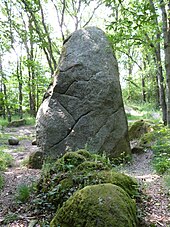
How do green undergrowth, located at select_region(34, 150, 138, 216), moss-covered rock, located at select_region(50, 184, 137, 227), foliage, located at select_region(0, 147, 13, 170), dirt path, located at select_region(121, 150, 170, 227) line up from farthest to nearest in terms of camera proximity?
foliage, located at select_region(0, 147, 13, 170) → green undergrowth, located at select_region(34, 150, 138, 216) → dirt path, located at select_region(121, 150, 170, 227) → moss-covered rock, located at select_region(50, 184, 137, 227)

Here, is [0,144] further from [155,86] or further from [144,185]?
[155,86]

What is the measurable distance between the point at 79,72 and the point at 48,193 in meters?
4.16

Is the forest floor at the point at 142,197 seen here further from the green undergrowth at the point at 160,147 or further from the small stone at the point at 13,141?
the small stone at the point at 13,141

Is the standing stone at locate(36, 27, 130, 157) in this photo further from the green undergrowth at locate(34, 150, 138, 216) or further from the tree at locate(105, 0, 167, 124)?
the green undergrowth at locate(34, 150, 138, 216)

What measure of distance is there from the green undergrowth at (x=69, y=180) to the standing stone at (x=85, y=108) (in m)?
2.45

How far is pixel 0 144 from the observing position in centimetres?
1047

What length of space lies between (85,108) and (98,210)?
14.8ft

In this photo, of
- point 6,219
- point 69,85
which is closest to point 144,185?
point 6,219

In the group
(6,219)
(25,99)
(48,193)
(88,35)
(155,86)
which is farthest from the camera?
(25,99)

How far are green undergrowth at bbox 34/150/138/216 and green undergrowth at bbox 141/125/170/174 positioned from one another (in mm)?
1659

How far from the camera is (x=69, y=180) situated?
13.2ft

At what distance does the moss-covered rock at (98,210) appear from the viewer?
9.11ft

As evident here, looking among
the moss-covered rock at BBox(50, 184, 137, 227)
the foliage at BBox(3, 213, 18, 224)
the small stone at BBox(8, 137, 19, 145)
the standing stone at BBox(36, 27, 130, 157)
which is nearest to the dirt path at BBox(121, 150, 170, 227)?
the moss-covered rock at BBox(50, 184, 137, 227)

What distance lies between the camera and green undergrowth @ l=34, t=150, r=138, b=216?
388 centimetres
